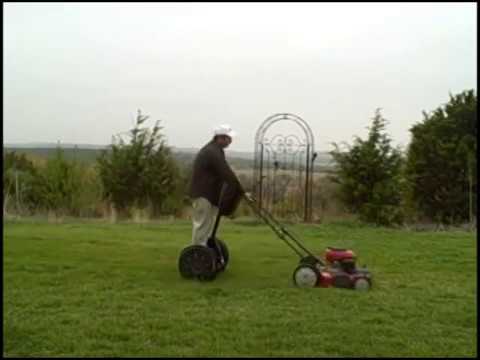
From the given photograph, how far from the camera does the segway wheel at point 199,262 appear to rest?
23.7 ft

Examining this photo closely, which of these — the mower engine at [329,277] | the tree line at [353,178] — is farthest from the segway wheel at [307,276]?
the tree line at [353,178]

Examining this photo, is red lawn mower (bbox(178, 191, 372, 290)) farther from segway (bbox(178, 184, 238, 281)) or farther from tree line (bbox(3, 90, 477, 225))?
tree line (bbox(3, 90, 477, 225))

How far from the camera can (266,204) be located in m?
16.7

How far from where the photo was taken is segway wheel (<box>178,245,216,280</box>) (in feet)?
23.7

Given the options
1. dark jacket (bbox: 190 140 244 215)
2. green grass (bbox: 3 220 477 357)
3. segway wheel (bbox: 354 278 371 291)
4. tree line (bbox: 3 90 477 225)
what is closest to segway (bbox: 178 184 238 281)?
green grass (bbox: 3 220 477 357)

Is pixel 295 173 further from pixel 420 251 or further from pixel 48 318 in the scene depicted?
pixel 48 318

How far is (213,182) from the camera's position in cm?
771

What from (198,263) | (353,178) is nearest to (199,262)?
(198,263)

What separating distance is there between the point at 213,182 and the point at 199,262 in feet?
3.20

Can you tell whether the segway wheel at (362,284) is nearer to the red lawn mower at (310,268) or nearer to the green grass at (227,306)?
the red lawn mower at (310,268)

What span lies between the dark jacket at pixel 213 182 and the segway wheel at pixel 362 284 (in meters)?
1.60

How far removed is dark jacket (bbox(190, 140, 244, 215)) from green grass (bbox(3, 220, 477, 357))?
85 cm

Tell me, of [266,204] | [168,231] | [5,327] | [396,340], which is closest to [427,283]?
[396,340]

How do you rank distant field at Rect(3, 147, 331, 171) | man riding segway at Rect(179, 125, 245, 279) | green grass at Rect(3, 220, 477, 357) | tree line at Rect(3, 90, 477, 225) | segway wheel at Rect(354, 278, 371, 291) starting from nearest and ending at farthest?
green grass at Rect(3, 220, 477, 357)
segway wheel at Rect(354, 278, 371, 291)
man riding segway at Rect(179, 125, 245, 279)
tree line at Rect(3, 90, 477, 225)
distant field at Rect(3, 147, 331, 171)
